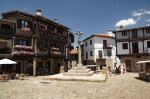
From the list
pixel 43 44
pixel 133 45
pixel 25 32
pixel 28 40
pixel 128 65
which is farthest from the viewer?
pixel 128 65

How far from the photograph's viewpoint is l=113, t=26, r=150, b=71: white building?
99.2 ft

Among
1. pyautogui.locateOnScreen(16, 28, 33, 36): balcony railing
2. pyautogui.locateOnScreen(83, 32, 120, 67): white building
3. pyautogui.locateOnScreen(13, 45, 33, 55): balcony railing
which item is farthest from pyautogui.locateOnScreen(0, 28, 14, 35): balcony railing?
pyautogui.locateOnScreen(83, 32, 120, 67): white building

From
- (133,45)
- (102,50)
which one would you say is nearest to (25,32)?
(102,50)

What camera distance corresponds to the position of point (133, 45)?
3181 centimetres

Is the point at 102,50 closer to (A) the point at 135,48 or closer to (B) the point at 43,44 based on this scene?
(A) the point at 135,48

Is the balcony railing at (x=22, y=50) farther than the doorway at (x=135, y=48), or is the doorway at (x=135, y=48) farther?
the doorway at (x=135, y=48)

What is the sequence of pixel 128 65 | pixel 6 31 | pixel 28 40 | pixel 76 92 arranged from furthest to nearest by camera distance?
1. pixel 128 65
2. pixel 28 40
3. pixel 6 31
4. pixel 76 92

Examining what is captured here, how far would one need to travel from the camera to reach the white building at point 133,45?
1191 inches

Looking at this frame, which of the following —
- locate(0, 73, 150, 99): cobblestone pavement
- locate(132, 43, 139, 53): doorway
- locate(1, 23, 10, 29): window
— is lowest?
locate(0, 73, 150, 99): cobblestone pavement

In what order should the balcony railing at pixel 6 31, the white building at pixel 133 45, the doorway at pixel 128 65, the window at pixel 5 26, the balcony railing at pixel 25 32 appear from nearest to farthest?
the balcony railing at pixel 6 31, the window at pixel 5 26, the balcony railing at pixel 25 32, the white building at pixel 133 45, the doorway at pixel 128 65

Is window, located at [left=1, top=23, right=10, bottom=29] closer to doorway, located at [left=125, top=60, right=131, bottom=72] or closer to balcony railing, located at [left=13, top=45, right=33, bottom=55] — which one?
balcony railing, located at [left=13, top=45, right=33, bottom=55]

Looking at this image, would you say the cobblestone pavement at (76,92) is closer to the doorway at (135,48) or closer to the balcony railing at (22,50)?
the balcony railing at (22,50)

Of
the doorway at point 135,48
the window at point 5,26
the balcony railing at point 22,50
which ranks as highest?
the window at point 5,26

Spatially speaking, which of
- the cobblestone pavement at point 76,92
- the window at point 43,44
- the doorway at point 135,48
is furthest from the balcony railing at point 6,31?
the doorway at point 135,48
